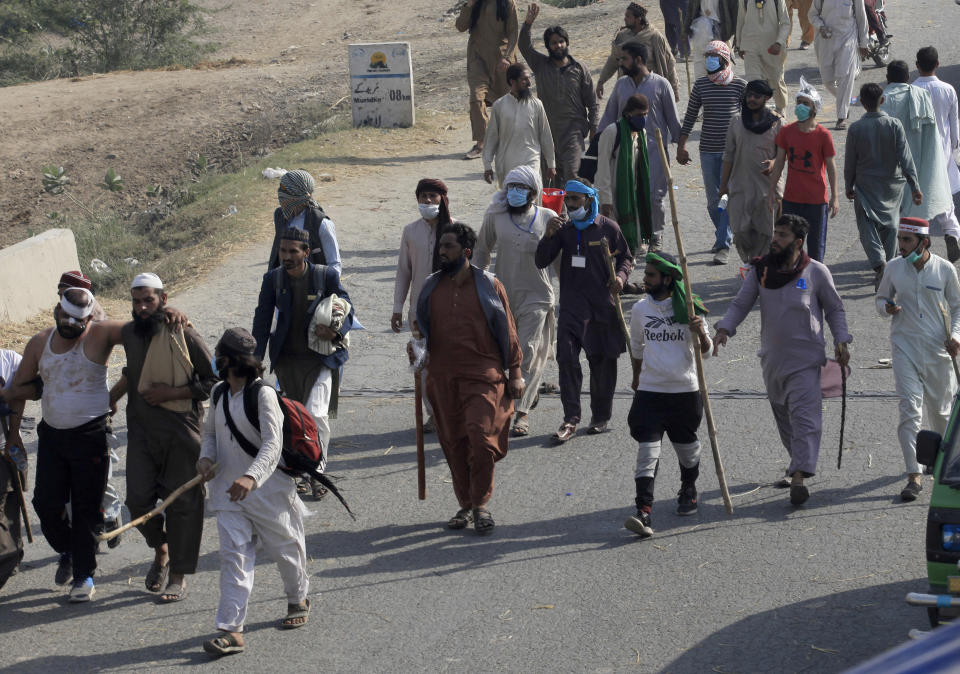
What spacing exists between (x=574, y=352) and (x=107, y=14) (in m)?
24.7

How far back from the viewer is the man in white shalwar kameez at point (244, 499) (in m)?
6.32

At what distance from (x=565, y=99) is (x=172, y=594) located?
25.0 ft

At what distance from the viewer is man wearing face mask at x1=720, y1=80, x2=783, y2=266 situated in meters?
11.5

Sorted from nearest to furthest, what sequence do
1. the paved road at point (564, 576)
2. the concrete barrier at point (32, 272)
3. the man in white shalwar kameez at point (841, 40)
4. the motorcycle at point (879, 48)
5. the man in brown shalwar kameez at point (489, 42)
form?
the paved road at point (564, 576)
the concrete barrier at point (32, 272)
the man in brown shalwar kameez at point (489, 42)
the man in white shalwar kameez at point (841, 40)
the motorcycle at point (879, 48)

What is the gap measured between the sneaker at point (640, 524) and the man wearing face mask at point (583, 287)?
5.92 ft

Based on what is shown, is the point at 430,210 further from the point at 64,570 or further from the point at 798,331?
the point at 64,570

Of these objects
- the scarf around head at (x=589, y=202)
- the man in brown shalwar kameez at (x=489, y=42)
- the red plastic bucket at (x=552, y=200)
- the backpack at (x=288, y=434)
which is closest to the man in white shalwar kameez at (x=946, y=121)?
the red plastic bucket at (x=552, y=200)

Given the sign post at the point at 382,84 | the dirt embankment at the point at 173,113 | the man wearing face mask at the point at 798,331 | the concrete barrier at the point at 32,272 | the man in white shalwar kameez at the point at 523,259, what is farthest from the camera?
the dirt embankment at the point at 173,113

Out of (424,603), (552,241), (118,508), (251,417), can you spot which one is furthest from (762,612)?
(118,508)

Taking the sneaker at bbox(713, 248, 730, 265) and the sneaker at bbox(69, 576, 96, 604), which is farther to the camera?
the sneaker at bbox(713, 248, 730, 265)

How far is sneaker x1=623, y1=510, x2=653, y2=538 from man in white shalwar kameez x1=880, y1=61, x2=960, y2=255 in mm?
5696

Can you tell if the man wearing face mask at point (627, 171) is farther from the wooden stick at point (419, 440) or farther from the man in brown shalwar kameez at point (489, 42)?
the man in brown shalwar kameez at point (489, 42)

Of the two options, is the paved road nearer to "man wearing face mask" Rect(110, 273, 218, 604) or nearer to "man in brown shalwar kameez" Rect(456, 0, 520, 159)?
"man wearing face mask" Rect(110, 273, 218, 604)

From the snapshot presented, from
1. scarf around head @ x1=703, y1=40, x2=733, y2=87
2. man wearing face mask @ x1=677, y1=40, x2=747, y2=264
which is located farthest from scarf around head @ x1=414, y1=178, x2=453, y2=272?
scarf around head @ x1=703, y1=40, x2=733, y2=87
